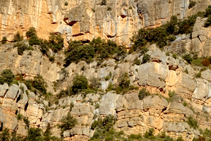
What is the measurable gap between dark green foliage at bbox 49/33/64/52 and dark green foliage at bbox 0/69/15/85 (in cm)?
1214

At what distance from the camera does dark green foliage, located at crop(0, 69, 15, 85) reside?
56481 millimetres

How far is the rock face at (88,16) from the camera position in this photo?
6938 cm

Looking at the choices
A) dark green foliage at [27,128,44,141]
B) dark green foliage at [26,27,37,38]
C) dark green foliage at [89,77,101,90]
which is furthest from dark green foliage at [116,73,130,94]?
dark green foliage at [26,27,37,38]

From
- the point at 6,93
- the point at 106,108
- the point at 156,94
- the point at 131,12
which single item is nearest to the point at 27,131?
the point at 6,93

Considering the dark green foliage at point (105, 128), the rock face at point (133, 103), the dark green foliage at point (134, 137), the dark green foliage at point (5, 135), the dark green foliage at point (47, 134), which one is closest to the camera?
the dark green foliage at point (134, 137)

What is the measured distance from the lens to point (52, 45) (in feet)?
229

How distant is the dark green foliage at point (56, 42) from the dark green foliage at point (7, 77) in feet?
39.8

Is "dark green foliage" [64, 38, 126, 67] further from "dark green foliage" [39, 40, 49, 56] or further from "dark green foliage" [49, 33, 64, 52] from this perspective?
"dark green foliage" [39, 40, 49, 56]

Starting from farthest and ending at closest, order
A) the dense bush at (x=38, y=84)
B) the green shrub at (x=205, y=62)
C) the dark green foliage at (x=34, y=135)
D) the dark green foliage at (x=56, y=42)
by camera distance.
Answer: the dark green foliage at (x=56, y=42) < the dense bush at (x=38, y=84) < the green shrub at (x=205, y=62) < the dark green foliage at (x=34, y=135)

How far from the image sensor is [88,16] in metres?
72.2

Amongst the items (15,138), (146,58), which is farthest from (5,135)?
(146,58)

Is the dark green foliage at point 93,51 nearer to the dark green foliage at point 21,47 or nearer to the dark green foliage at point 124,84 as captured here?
the dark green foliage at point 21,47

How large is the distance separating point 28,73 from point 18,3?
36.5 ft

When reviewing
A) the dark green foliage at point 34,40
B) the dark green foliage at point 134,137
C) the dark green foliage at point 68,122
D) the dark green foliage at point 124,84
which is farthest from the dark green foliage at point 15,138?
the dark green foliage at point 34,40
